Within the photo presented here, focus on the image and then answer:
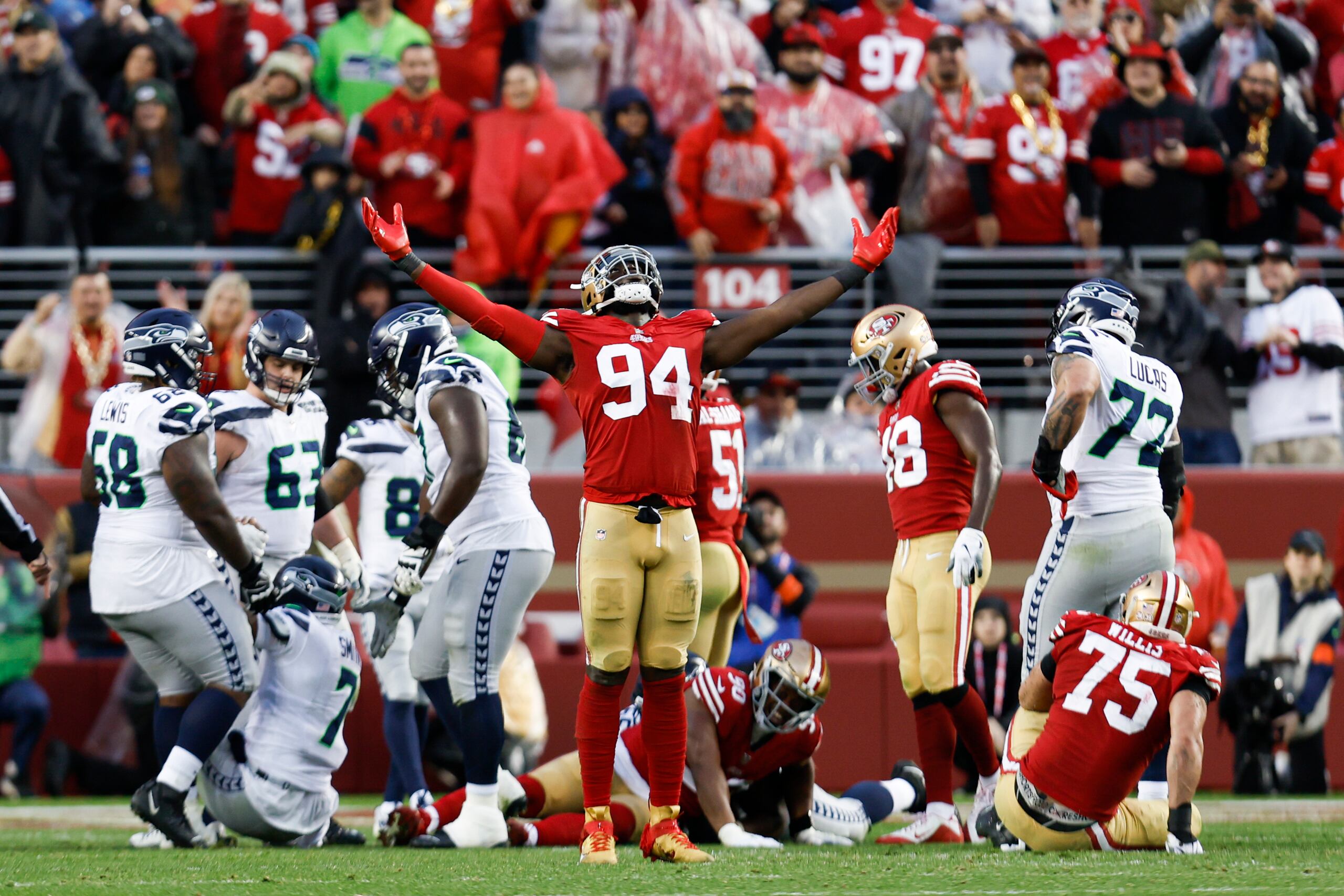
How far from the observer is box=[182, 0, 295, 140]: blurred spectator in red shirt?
12.9 m

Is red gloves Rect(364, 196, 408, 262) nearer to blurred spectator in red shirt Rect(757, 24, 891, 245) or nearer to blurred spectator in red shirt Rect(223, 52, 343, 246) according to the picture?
blurred spectator in red shirt Rect(757, 24, 891, 245)

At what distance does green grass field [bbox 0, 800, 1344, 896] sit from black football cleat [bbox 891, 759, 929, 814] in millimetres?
907

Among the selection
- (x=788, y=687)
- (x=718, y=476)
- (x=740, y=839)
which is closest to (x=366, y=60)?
(x=718, y=476)

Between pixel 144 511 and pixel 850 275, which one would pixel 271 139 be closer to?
pixel 144 511

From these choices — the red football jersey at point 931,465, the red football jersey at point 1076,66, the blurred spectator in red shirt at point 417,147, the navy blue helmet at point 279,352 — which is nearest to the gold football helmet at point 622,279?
the red football jersey at point 931,465

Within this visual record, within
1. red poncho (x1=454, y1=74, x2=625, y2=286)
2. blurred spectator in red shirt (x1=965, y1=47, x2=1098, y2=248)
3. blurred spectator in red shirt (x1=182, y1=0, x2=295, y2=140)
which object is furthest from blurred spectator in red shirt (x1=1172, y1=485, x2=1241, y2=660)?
blurred spectator in red shirt (x1=182, y1=0, x2=295, y2=140)

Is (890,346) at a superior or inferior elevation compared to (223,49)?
inferior

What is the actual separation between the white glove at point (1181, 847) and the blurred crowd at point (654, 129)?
6257 millimetres

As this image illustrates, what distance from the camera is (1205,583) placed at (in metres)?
10.9

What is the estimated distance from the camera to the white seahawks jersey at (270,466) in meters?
7.59

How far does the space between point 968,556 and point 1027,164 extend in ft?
19.1

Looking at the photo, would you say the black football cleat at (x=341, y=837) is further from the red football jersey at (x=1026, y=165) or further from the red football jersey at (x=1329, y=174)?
the red football jersey at (x=1329, y=174)

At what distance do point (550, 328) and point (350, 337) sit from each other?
5.43 m

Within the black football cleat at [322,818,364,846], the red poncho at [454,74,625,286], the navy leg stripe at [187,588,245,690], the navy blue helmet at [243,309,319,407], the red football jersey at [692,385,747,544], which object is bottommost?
the black football cleat at [322,818,364,846]
